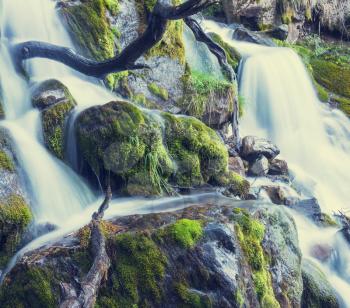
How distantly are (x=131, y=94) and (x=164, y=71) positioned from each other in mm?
978

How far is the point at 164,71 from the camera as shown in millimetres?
9656

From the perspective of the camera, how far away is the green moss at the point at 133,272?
4.97 m

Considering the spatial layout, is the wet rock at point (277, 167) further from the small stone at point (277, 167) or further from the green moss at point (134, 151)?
the green moss at point (134, 151)

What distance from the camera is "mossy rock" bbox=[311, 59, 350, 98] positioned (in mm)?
13469

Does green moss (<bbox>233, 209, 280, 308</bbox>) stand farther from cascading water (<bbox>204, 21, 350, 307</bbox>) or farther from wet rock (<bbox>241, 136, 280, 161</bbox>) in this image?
cascading water (<bbox>204, 21, 350, 307</bbox>)

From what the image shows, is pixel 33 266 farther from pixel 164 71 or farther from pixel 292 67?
A: pixel 292 67

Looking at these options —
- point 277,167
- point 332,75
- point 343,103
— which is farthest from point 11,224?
point 332,75

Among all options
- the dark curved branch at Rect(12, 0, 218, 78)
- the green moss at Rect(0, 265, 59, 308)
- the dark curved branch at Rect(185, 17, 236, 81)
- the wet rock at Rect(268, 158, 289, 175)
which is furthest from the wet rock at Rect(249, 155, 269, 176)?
the green moss at Rect(0, 265, 59, 308)

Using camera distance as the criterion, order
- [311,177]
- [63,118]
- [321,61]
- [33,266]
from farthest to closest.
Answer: [321,61] → [311,177] → [63,118] → [33,266]

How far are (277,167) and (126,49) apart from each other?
3.73m

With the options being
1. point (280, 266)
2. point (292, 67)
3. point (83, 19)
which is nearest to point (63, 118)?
→ point (83, 19)

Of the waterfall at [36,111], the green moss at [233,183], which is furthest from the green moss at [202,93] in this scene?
the green moss at [233,183]

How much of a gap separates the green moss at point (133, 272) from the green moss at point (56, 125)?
7.50 feet

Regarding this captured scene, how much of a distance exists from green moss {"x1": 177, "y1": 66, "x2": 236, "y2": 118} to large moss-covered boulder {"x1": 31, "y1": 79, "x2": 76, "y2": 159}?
2391 millimetres
